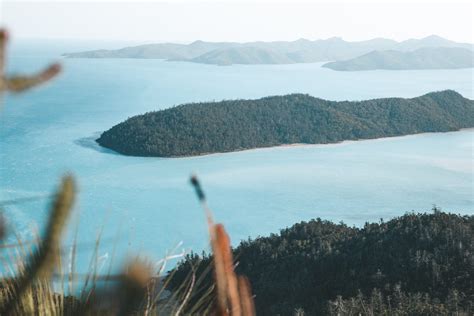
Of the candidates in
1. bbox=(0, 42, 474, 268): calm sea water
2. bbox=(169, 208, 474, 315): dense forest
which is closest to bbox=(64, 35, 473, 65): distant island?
bbox=(0, 42, 474, 268): calm sea water

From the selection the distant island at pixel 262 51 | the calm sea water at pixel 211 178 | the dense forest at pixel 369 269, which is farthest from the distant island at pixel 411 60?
the dense forest at pixel 369 269

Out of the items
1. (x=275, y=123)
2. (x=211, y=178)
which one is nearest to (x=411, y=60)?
(x=275, y=123)

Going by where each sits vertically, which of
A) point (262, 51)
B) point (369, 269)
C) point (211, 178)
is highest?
point (262, 51)

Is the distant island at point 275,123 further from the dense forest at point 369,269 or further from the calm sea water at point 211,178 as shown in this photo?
the dense forest at point 369,269

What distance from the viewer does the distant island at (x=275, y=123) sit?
34.1 m

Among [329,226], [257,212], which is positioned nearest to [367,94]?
[257,212]

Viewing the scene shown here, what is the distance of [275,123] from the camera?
38.1 metres

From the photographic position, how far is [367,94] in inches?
2167

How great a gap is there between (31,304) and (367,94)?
183 ft

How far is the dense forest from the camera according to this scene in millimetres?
11336

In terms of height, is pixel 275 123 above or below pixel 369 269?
above

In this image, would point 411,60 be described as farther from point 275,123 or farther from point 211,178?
point 211,178

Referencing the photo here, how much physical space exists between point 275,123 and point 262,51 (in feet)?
216

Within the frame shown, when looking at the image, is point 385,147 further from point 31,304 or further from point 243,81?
point 31,304
